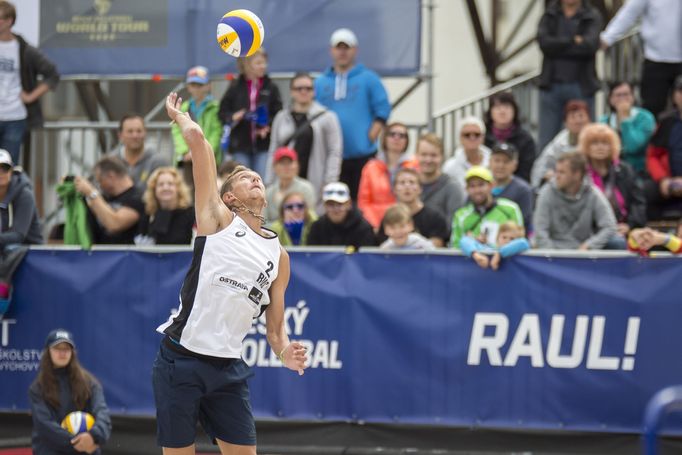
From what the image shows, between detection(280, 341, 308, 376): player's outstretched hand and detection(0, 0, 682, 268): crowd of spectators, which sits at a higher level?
detection(0, 0, 682, 268): crowd of spectators

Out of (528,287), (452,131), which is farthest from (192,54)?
(528,287)

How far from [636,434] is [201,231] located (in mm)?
4479

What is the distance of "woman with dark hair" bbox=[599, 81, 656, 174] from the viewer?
13.1 meters

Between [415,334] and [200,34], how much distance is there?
4855 millimetres

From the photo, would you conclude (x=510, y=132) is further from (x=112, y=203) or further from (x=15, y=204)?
(x=15, y=204)

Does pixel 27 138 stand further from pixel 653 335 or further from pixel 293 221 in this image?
pixel 653 335

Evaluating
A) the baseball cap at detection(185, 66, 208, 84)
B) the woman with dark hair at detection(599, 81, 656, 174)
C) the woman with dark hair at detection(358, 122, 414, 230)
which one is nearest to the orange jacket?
the woman with dark hair at detection(358, 122, 414, 230)

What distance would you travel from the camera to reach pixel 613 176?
12.1 metres

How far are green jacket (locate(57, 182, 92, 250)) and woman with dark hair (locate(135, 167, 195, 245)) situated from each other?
0.63 meters

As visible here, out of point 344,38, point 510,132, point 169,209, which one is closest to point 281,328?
point 169,209

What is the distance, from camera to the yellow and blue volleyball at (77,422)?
33.0 feet

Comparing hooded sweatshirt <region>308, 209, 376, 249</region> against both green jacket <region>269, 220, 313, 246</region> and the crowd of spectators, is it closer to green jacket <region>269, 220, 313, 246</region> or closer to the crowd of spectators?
the crowd of spectators

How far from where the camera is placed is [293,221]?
11.5 metres

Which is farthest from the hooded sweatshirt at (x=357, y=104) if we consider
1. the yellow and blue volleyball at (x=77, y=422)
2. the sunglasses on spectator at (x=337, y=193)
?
the yellow and blue volleyball at (x=77, y=422)
